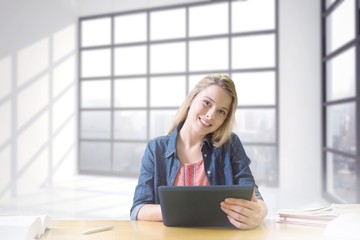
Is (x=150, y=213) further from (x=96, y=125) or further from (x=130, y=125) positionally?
(x=96, y=125)

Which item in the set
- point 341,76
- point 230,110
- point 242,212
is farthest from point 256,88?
point 242,212

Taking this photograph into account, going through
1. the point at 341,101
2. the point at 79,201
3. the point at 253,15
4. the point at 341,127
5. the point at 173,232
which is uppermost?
the point at 253,15

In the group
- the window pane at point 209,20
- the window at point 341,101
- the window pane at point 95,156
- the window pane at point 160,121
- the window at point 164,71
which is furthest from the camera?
the window pane at point 95,156

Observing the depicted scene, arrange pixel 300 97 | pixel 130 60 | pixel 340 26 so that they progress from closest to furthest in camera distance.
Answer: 1. pixel 340 26
2. pixel 300 97
3. pixel 130 60

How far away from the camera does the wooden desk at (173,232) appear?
107cm

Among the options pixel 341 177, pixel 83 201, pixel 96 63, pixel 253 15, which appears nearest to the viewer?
pixel 341 177

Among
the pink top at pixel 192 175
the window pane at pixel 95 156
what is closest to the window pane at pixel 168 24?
the window pane at pixel 95 156

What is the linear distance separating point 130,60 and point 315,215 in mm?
4722

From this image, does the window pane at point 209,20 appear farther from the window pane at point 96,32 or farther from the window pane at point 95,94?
the window pane at point 95,94

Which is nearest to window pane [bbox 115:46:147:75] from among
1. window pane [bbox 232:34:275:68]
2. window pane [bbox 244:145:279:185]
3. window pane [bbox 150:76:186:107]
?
window pane [bbox 150:76:186:107]

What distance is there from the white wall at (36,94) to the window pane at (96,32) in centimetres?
17

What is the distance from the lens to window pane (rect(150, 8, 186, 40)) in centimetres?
530

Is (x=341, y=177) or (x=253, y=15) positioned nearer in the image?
(x=341, y=177)

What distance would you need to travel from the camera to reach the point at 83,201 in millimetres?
4254
